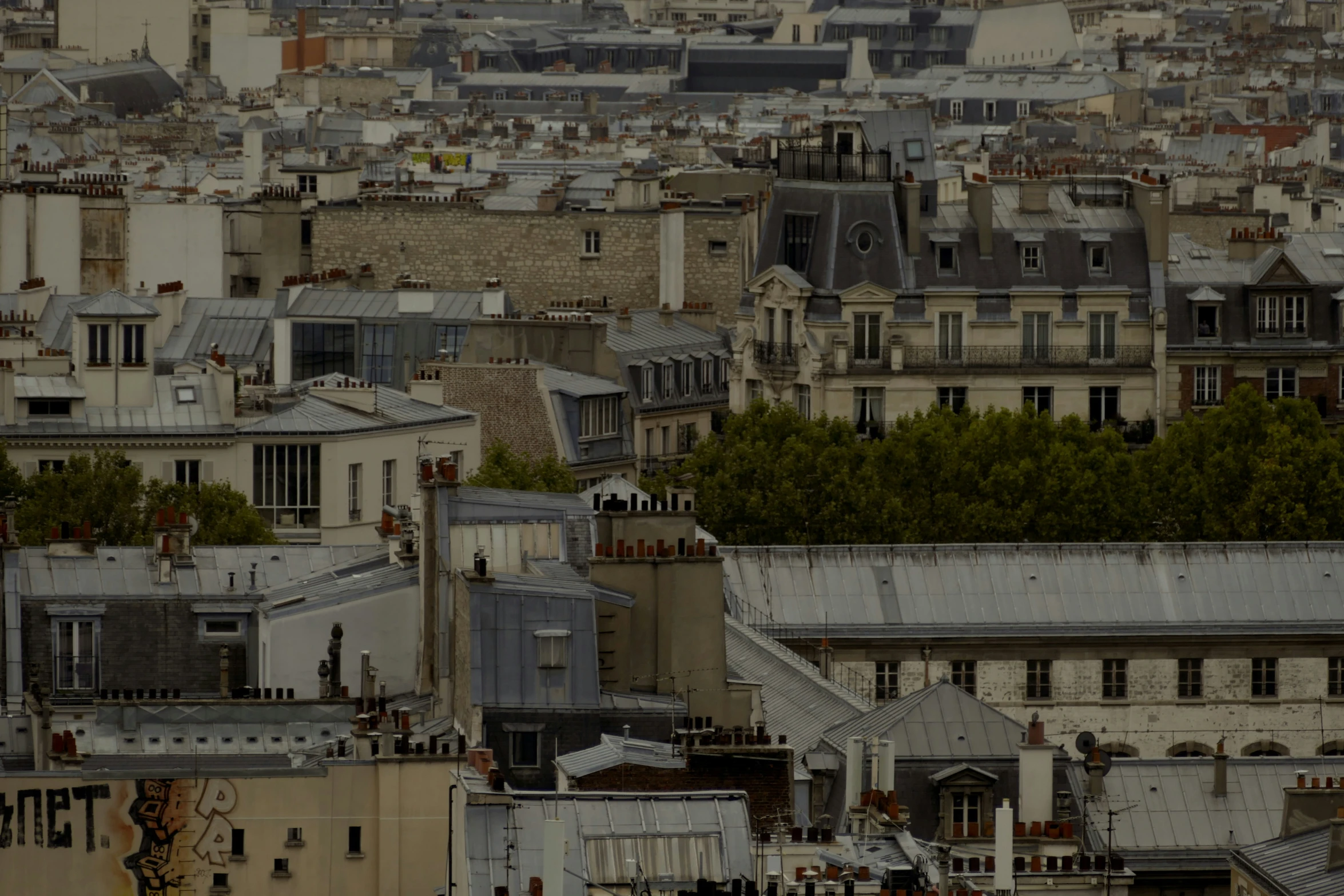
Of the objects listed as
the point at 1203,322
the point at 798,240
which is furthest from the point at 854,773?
the point at 798,240

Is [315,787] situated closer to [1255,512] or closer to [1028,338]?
[1255,512]

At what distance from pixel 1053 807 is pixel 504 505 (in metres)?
7.40

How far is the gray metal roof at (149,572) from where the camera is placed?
51062 millimetres

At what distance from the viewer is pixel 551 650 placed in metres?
44.3

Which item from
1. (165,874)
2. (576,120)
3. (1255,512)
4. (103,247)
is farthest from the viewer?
(576,120)

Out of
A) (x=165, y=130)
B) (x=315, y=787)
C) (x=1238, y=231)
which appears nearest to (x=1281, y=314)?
(x=1238, y=231)

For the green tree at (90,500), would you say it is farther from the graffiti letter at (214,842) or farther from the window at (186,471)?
the graffiti letter at (214,842)

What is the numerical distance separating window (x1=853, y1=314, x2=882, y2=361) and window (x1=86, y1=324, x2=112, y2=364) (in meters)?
21.5

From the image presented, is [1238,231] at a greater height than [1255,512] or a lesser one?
greater

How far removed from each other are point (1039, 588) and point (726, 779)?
87.3 feet

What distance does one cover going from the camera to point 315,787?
3966cm

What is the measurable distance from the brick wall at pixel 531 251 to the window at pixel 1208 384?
15608mm

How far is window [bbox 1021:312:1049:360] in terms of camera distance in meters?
92.8

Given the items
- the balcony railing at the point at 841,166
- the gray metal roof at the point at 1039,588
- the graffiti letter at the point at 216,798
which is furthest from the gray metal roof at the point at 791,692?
the balcony railing at the point at 841,166
